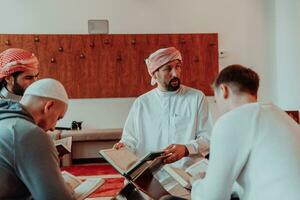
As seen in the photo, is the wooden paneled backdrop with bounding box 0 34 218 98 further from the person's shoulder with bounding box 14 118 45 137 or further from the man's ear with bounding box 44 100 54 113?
the person's shoulder with bounding box 14 118 45 137

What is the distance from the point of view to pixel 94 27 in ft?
22.4

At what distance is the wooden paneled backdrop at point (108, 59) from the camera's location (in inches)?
255

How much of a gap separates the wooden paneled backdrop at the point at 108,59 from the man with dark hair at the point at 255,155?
512cm

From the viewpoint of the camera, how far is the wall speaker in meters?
6.81

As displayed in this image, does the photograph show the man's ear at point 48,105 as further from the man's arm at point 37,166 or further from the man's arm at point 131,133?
the man's arm at point 131,133

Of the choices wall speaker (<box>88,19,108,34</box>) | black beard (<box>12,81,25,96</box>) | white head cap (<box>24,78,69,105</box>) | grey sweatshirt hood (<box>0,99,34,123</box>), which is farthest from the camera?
wall speaker (<box>88,19,108,34</box>)

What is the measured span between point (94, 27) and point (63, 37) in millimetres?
600

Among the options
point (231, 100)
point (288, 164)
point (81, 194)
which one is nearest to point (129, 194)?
point (81, 194)

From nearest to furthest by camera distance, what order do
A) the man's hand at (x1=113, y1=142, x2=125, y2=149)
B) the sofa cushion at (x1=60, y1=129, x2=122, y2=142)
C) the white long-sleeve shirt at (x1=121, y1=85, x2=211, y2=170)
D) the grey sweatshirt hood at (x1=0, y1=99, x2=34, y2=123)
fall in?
the grey sweatshirt hood at (x1=0, y1=99, x2=34, y2=123)
the man's hand at (x1=113, y1=142, x2=125, y2=149)
the white long-sleeve shirt at (x1=121, y1=85, x2=211, y2=170)
the sofa cushion at (x1=60, y1=129, x2=122, y2=142)

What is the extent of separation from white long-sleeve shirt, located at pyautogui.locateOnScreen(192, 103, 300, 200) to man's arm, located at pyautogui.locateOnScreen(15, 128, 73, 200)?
58cm

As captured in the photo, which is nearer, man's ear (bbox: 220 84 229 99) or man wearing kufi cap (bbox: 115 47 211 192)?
man's ear (bbox: 220 84 229 99)

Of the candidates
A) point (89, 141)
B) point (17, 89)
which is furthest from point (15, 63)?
point (89, 141)

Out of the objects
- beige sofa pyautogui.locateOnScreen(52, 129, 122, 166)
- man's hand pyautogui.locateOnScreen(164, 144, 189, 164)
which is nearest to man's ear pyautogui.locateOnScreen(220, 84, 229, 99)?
man's hand pyautogui.locateOnScreen(164, 144, 189, 164)

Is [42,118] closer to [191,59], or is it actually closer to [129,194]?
[129,194]
